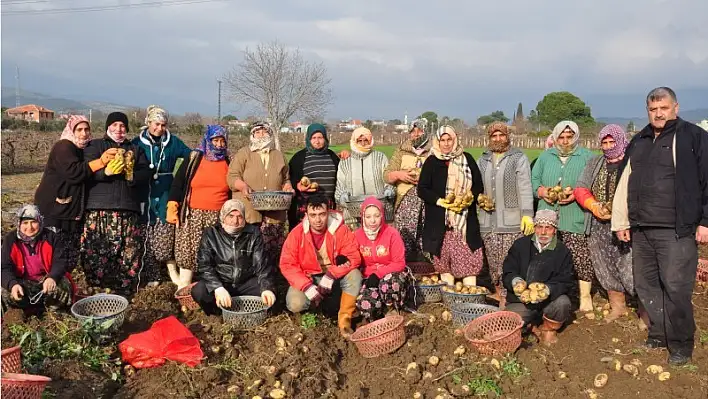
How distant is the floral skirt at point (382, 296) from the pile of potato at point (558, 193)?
5.52ft

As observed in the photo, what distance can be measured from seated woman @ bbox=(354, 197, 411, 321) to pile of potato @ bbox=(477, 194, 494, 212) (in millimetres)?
944

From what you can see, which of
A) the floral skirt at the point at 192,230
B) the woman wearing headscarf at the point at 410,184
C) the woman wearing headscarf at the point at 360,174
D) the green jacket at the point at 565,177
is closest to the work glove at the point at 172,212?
the floral skirt at the point at 192,230

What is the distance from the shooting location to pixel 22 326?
14.6 ft

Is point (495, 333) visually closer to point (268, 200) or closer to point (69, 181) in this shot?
point (268, 200)

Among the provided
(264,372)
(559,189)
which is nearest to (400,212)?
(559,189)

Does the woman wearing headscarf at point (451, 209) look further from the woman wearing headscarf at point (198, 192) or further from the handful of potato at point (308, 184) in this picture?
the woman wearing headscarf at point (198, 192)

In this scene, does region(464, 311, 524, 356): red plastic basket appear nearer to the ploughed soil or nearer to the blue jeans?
the ploughed soil

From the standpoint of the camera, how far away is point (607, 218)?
5.16 metres

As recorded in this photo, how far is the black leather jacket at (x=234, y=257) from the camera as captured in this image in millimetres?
5332

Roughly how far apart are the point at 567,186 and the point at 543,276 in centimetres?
108

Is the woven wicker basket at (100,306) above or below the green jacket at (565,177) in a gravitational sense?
below

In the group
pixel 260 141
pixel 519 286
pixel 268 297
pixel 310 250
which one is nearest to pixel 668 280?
pixel 519 286

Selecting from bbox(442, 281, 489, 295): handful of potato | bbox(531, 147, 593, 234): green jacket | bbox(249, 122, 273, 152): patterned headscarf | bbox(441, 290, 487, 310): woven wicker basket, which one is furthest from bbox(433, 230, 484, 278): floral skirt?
bbox(249, 122, 273, 152): patterned headscarf

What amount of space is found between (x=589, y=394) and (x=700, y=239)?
146 centimetres
